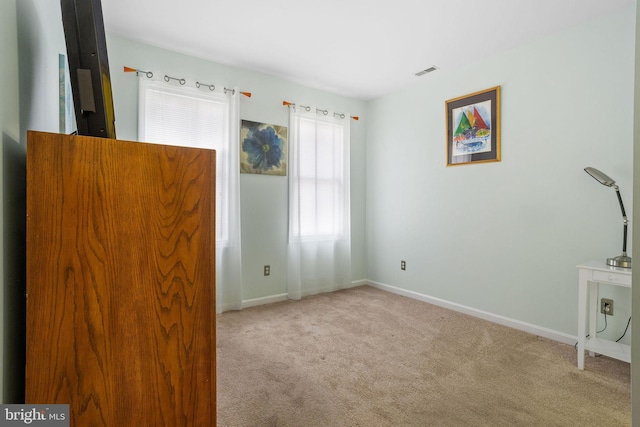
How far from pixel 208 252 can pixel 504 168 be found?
2.95m

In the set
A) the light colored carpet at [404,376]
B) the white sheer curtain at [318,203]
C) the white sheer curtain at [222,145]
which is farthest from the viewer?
the white sheer curtain at [318,203]

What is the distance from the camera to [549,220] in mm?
2650

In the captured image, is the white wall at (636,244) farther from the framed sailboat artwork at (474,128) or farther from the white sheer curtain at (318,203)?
the white sheer curtain at (318,203)

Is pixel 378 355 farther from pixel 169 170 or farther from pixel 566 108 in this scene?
pixel 566 108

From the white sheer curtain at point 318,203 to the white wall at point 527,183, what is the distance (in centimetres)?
65

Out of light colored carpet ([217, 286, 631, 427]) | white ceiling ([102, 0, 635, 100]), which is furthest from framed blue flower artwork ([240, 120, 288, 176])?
light colored carpet ([217, 286, 631, 427])

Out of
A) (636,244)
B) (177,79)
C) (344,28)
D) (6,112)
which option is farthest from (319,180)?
(6,112)

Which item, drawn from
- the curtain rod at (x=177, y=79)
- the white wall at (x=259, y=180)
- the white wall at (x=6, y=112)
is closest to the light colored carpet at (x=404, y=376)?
the white wall at (x=259, y=180)

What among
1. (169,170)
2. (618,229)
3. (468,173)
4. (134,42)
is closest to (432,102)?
(468,173)

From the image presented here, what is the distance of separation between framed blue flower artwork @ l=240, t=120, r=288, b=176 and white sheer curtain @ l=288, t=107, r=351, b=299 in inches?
4.4

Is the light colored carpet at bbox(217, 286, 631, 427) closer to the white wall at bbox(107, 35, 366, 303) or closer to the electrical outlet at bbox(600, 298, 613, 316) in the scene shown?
the electrical outlet at bbox(600, 298, 613, 316)

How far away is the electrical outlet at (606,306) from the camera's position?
2.31 metres

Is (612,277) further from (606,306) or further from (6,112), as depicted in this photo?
(6,112)

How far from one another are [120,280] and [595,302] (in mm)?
2946
